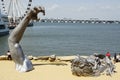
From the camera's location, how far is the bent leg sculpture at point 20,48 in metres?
19.7

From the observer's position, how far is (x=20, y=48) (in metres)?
20.2

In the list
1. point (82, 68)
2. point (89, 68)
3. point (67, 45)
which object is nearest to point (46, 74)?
point (82, 68)

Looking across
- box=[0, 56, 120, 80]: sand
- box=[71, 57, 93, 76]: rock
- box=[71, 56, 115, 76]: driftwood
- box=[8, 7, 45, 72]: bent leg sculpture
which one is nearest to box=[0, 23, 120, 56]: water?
box=[8, 7, 45, 72]: bent leg sculpture

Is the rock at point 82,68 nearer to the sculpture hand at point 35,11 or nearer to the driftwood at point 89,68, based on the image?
the driftwood at point 89,68

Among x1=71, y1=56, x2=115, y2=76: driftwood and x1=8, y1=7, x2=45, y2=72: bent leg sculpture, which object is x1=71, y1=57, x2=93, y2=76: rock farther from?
x1=8, y1=7, x2=45, y2=72: bent leg sculpture

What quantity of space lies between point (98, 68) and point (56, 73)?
226 cm

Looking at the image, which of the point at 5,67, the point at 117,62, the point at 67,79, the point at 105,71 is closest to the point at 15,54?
the point at 5,67

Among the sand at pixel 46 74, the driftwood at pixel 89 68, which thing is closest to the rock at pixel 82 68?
the driftwood at pixel 89 68

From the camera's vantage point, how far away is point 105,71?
19.2 meters

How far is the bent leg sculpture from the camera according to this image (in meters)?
19.7

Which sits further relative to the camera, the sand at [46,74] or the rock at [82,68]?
the rock at [82,68]

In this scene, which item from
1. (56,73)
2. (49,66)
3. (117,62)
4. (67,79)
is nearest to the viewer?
(67,79)

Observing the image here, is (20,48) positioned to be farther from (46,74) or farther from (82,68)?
(82,68)

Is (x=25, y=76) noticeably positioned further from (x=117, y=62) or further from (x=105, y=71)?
(x=117, y=62)
